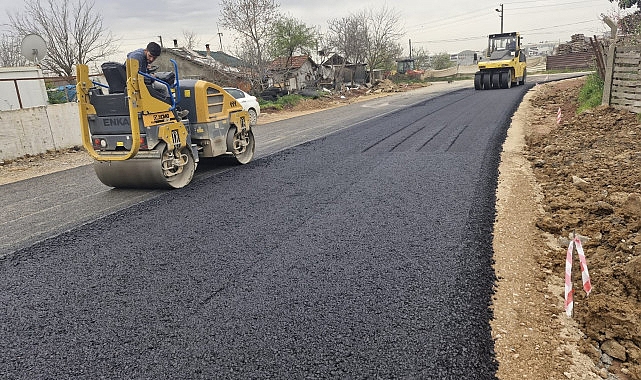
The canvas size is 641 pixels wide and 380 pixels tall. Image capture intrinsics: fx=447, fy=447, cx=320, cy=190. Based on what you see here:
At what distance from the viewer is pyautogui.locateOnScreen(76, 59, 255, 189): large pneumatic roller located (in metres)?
6.15

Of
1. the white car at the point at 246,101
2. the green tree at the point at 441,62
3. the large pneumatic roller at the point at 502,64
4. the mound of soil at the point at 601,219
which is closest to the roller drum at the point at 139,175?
the mound of soil at the point at 601,219

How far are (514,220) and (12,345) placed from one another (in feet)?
15.4

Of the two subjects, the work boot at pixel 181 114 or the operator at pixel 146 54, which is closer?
the operator at pixel 146 54

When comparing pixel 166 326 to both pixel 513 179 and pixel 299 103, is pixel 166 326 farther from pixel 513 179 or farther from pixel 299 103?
pixel 299 103

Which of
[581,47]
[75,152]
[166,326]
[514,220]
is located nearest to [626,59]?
[514,220]

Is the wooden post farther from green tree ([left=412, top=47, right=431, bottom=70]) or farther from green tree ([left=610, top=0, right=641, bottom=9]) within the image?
green tree ([left=412, top=47, right=431, bottom=70])

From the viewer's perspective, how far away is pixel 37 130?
11.0m

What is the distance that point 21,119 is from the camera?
10.6 m

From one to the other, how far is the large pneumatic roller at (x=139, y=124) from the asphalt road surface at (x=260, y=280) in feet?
1.15

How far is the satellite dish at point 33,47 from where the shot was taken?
11.7 m

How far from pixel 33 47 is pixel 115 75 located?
301 inches

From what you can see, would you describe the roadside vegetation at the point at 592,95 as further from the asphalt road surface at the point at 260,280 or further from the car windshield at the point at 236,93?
the car windshield at the point at 236,93

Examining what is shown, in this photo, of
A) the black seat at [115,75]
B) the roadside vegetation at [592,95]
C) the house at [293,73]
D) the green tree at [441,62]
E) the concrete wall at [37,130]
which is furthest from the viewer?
the green tree at [441,62]

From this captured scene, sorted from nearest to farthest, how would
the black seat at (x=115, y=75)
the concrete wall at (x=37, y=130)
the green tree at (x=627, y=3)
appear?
the black seat at (x=115, y=75), the concrete wall at (x=37, y=130), the green tree at (x=627, y=3)
